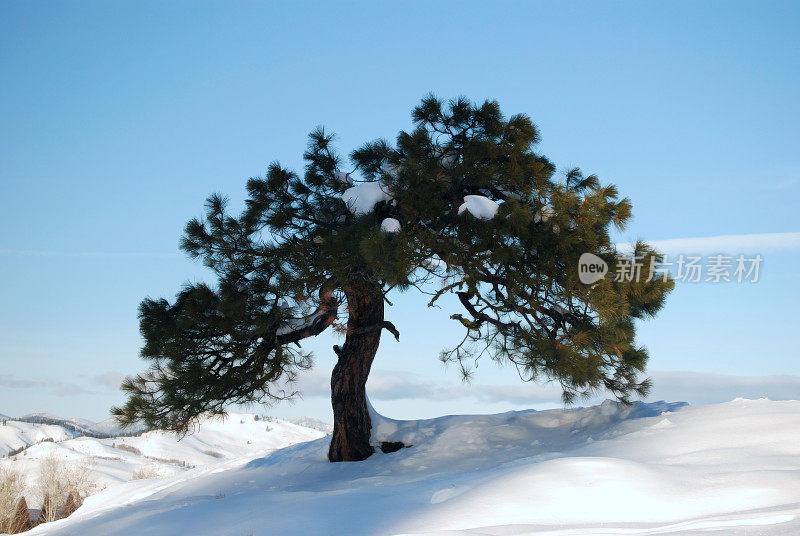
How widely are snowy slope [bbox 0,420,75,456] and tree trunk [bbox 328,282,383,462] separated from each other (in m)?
14.5

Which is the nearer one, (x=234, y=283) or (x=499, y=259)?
(x=499, y=259)

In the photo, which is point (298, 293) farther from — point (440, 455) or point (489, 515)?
point (489, 515)

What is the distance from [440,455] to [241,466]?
8.21 feet

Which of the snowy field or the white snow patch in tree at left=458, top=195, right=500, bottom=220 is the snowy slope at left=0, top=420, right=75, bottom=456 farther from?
the white snow patch in tree at left=458, top=195, right=500, bottom=220

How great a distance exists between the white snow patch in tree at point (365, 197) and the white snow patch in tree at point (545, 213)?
137 centimetres

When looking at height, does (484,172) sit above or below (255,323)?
above

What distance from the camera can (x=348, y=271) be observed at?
5781 millimetres

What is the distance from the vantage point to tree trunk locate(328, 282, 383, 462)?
21.2 feet

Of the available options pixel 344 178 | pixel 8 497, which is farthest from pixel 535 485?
pixel 8 497

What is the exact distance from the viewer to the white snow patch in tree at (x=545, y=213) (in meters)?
5.25

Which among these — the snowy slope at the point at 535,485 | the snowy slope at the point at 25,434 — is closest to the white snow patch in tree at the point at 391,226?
the snowy slope at the point at 535,485

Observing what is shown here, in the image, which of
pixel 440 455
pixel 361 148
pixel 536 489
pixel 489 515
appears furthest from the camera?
pixel 361 148

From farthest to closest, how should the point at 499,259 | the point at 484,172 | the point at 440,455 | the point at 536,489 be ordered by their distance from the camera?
the point at 440,455 < the point at 484,172 < the point at 499,259 < the point at 536,489

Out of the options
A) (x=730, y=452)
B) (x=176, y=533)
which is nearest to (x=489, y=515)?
(x=730, y=452)
